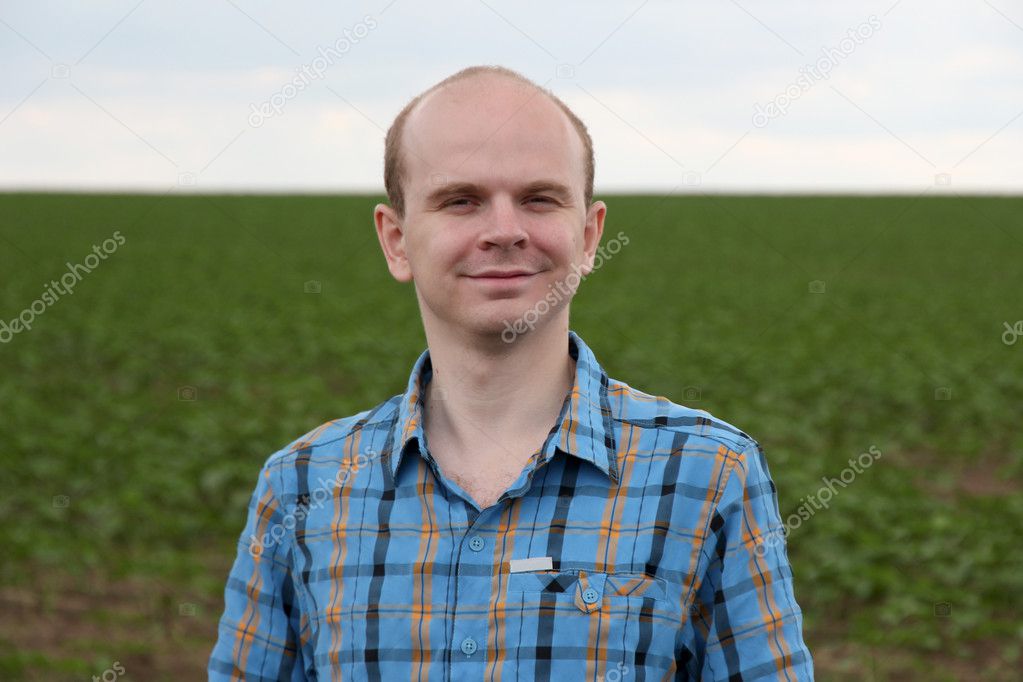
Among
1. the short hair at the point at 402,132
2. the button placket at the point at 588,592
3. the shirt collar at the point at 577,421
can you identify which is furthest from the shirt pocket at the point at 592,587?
the short hair at the point at 402,132

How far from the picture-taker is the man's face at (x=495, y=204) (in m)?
1.75

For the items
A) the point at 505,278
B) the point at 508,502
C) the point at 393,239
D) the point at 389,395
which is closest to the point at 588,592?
the point at 508,502

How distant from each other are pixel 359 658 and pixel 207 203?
6605 cm

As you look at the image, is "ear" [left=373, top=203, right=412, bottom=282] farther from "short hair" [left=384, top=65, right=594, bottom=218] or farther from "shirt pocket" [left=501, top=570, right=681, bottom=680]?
"shirt pocket" [left=501, top=570, right=681, bottom=680]

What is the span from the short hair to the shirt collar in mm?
276

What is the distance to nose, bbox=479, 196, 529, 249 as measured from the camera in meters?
1.74

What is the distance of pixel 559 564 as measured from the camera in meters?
1.72

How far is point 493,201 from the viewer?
5.80ft

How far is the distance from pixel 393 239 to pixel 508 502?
1.77 ft

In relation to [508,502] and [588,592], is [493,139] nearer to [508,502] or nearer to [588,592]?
[508,502]

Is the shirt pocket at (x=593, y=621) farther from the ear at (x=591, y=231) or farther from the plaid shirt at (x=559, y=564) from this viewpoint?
the ear at (x=591, y=231)

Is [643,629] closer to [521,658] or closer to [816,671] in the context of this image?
[521,658]

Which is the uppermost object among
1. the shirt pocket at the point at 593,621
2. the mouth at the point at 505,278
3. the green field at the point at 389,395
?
the green field at the point at 389,395

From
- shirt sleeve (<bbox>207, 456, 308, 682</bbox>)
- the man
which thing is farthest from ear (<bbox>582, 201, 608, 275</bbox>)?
shirt sleeve (<bbox>207, 456, 308, 682</bbox>)
